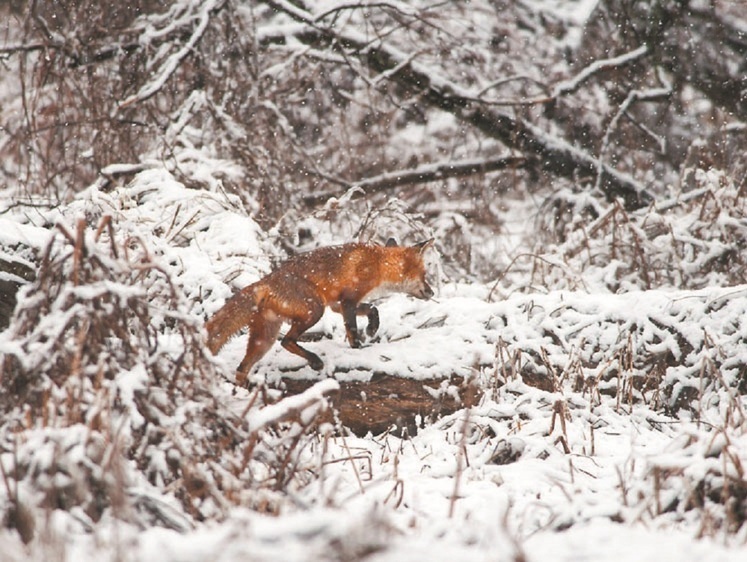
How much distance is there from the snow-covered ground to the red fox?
19 centimetres

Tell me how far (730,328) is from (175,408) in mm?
4156

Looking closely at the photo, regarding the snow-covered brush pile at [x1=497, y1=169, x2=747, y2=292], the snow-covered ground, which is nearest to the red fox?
the snow-covered ground

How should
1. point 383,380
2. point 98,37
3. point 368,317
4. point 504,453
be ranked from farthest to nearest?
point 98,37 → point 368,317 → point 383,380 → point 504,453

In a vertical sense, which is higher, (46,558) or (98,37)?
(98,37)

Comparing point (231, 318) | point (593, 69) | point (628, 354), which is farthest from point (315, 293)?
point (593, 69)

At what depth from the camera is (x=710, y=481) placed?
3514mm

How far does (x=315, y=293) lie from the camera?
19.0ft

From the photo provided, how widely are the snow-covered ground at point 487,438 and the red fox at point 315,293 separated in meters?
0.19

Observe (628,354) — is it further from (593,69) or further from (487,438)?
(593,69)

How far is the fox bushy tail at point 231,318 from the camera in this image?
5.24 meters

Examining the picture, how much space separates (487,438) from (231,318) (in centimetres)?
195

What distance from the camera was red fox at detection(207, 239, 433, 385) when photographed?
5.37 meters

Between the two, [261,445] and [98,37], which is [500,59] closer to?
[98,37]

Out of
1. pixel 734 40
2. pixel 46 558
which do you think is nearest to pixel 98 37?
pixel 46 558
